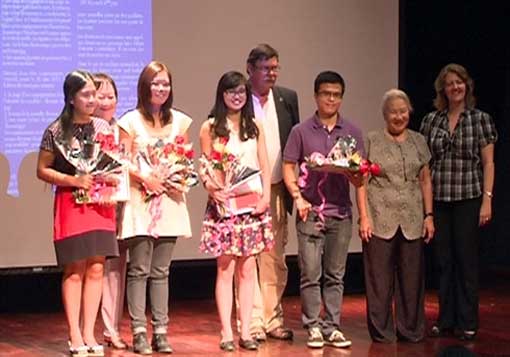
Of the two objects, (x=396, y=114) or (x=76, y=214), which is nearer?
(x=76, y=214)

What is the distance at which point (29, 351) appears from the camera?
547 centimetres

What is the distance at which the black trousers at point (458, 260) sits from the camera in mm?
5836

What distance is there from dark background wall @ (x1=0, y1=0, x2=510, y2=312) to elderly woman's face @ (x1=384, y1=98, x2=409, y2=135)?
6.82 ft

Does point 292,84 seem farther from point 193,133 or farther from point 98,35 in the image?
point 98,35

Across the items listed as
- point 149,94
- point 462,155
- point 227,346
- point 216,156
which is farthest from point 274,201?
point 462,155

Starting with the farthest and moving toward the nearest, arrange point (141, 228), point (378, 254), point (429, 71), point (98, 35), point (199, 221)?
point (429, 71) < point (199, 221) < point (98, 35) < point (378, 254) < point (141, 228)

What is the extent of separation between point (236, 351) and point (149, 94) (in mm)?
1380

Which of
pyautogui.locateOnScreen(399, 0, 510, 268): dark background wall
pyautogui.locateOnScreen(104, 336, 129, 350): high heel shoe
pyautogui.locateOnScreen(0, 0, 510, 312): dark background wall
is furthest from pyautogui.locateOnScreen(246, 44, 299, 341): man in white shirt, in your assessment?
pyautogui.locateOnScreen(399, 0, 510, 268): dark background wall

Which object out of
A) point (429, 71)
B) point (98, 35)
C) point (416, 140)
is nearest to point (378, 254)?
point (416, 140)

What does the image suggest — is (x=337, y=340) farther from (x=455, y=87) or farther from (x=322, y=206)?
(x=455, y=87)

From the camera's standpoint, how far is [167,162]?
207 inches

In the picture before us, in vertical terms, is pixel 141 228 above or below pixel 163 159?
below

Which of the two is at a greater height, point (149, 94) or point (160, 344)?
point (149, 94)

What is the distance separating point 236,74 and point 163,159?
569 mm
